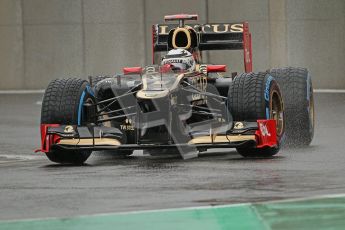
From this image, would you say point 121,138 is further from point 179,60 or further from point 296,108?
point 296,108

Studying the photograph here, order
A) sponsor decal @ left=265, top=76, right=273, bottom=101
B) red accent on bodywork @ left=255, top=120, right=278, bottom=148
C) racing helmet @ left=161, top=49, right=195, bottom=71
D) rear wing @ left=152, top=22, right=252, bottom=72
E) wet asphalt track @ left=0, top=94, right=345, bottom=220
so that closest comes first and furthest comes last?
wet asphalt track @ left=0, top=94, right=345, bottom=220 → red accent on bodywork @ left=255, top=120, right=278, bottom=148 → sponsor decal @ left=265, top=76, right=273, bottom=101 → racing helmet @ left=161, top=49, right=195, bottom=71 → rear wing @ left=152, top=22, right=252, bottom=72

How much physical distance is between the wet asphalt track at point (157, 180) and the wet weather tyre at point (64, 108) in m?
0.20

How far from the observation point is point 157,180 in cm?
1195

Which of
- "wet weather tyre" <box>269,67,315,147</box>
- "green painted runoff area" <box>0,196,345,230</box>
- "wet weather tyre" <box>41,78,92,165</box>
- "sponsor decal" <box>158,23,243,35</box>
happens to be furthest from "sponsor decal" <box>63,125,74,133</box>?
"green painted runoff area" <box>0,196,345,230</box>

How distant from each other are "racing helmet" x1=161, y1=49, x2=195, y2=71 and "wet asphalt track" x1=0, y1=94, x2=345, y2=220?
4.07ft

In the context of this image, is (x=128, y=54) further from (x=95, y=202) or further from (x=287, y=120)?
(x=95, y=202)

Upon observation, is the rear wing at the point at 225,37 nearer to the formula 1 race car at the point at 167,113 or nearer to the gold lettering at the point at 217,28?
the gold lettering at the point at 217,28

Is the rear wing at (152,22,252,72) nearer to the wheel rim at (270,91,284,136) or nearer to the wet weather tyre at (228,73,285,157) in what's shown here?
the wheel rim at (270,91,284,136)

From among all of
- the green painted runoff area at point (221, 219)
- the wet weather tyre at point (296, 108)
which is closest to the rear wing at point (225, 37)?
the wet weather tyre at point (296, 108)

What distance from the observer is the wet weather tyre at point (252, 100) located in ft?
46.5

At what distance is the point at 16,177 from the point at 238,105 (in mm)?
3045

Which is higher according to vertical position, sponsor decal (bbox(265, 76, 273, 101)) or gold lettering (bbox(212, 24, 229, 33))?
gold lettering (bbox(212, 24, 229, 33))

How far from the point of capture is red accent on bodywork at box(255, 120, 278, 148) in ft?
45.8

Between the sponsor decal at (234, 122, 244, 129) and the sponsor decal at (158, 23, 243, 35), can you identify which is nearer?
the sponsor decal at (234, 122, 244, 129)
